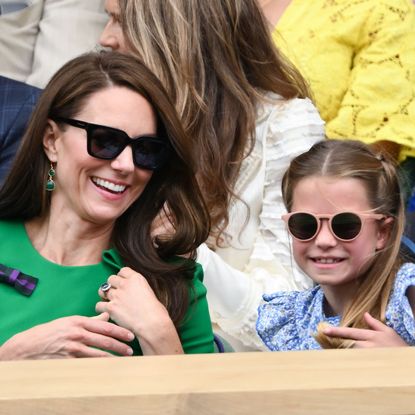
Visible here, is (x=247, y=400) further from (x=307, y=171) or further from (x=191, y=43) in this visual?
(x=191, y=43)

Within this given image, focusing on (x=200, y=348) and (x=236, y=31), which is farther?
(x=236, y=31)

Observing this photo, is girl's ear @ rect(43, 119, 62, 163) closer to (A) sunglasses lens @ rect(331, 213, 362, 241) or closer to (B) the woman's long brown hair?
(B) the woman's long brown hair

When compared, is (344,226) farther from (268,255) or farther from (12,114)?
(12,114)

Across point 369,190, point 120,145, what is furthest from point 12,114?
point 369,190

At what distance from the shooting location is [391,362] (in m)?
1.19

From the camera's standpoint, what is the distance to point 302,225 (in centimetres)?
237

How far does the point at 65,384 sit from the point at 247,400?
0.63 feet

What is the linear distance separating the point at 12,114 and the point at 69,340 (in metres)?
1.34

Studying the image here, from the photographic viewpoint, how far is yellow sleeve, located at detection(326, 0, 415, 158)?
355 centimetres

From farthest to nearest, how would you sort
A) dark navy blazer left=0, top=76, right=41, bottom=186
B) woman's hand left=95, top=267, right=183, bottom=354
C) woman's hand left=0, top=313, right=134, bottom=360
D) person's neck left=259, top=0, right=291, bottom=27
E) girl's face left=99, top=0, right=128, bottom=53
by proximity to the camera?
person's neck left=259, top=0, right=291, bottom=27 → girl's face left=99, top=0, right=128, bottom=53 → dark navy blazer left=0, top=76, right=41, bottom=186 → woman's hand left=95, top=267, right=183, bottom=354 → woman's hand left=0, top=313, right=134, bottom=360

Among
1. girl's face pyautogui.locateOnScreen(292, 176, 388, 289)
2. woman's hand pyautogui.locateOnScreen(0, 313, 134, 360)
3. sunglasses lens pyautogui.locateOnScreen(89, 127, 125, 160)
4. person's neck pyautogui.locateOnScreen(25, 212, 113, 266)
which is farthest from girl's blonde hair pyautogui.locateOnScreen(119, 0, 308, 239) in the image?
woman's hand pyautogui.locateOnScreen(0, 313, 134, 360)

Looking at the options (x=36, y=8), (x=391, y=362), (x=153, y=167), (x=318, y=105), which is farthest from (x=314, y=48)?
(x=391, y=362)

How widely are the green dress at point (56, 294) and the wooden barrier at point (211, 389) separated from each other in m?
1.00

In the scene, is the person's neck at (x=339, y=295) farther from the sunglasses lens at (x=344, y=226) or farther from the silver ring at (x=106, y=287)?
the silver ring at (x=106, y=287)
